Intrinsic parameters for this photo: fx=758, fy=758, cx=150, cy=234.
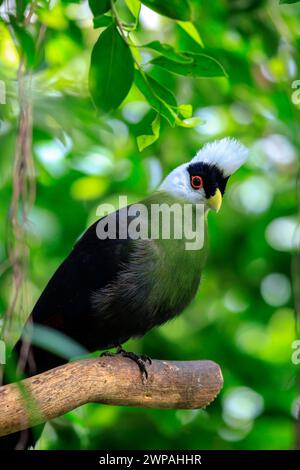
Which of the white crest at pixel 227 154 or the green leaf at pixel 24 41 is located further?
the white crest at pixel 227 154

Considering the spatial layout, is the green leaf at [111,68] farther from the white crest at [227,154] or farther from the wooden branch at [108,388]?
the white crest at [227,154]

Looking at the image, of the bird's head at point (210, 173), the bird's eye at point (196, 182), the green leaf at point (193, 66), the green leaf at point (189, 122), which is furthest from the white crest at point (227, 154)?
the green leaf at point (193, 66)

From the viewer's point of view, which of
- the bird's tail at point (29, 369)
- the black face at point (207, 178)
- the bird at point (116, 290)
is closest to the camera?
the bird's tail at point (29, 369)

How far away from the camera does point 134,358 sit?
3588mm

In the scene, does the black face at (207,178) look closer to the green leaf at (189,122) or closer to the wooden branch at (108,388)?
the wooden branch at (108,388)

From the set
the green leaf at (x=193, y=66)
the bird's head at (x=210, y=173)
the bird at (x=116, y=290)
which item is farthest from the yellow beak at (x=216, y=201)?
the green leaf at (x=193, y=66)

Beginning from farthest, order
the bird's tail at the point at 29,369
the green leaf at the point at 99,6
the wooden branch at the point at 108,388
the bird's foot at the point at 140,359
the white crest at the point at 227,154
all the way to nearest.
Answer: the white crest at the point at 227,154 < the bird's foot at the point at 140,359 < the bird's tail at the point at 29,369 < the wooden branch at the point at 108,388 < the green leaf at the point at 99,6

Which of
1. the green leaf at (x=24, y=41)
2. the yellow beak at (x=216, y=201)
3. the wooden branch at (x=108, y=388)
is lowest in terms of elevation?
the wooden branch at (x=108, y=388)

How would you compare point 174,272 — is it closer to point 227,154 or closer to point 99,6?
point 227,154

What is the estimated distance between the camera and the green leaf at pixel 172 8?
2.48 m

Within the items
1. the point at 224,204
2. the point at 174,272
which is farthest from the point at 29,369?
the point at 224,204

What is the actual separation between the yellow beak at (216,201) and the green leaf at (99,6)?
1713 mm

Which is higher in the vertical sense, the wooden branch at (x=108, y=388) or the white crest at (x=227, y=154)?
the white crest at (x=227, y=154)
